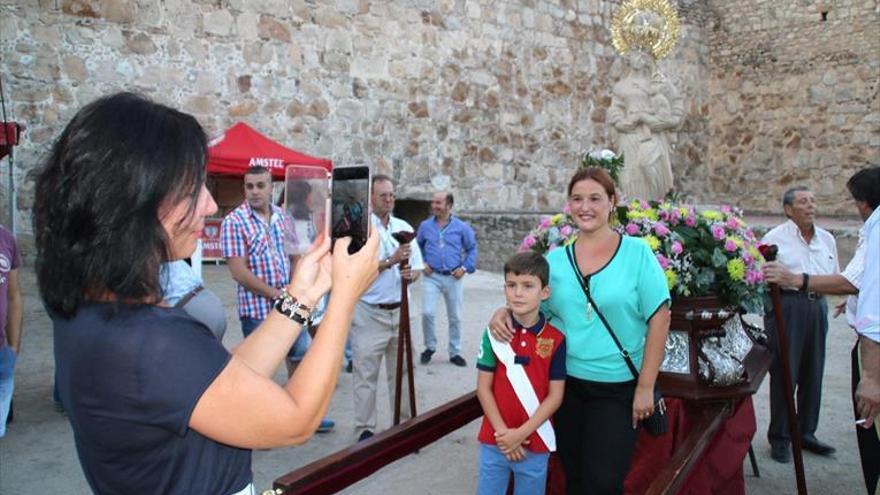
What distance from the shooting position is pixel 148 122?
4.97 feet

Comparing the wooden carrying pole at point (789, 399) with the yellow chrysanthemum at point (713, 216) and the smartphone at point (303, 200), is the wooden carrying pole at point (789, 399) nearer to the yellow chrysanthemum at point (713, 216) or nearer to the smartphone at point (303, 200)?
the yellow chrysanthemum at point (713, 216)

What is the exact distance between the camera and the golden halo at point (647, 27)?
648 cm

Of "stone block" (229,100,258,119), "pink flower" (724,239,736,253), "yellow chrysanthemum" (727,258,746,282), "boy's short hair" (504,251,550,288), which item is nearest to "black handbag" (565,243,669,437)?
"boy's short hair" (504,251,550,288)

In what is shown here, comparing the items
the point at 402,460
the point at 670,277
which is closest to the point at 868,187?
the point at 670,277

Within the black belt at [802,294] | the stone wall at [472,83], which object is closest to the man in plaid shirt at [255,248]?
the black belt at [802,294]

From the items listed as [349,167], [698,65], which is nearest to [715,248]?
[349,167]

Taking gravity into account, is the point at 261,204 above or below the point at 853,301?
above

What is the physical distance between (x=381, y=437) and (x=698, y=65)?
1798cm

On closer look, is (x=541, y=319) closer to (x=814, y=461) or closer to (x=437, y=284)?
(x=814, y=461)

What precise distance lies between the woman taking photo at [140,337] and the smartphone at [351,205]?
42cm

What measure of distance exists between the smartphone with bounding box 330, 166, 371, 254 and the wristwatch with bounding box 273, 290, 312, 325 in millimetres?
191

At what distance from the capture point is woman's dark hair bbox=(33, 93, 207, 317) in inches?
56.4

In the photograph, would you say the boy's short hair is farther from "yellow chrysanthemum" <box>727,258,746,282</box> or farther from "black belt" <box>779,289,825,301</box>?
"black belt" <box>779,289,825,301</box>

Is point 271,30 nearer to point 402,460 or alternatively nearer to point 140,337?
point 402,460
